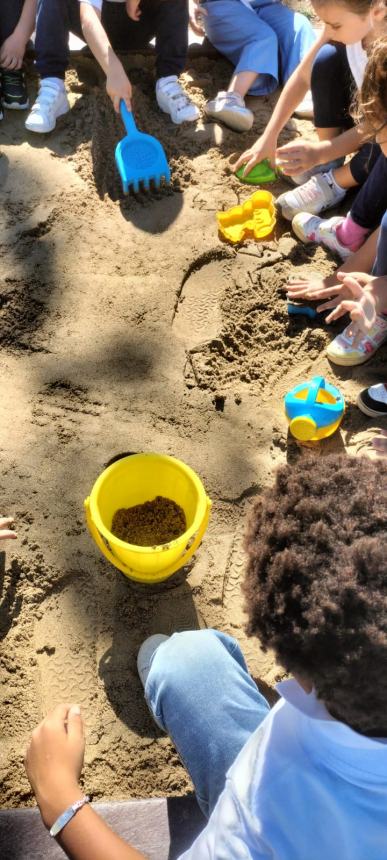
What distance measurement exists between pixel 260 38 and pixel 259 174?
65cm

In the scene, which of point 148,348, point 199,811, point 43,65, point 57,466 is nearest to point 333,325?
point 148,348

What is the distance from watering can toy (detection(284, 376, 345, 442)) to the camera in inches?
68.6

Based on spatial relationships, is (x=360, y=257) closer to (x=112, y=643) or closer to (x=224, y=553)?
(x=224, y=553)

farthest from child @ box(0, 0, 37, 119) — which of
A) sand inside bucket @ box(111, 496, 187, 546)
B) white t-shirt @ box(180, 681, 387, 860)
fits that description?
white t-shirt @ box(180, 681, 387, 860)

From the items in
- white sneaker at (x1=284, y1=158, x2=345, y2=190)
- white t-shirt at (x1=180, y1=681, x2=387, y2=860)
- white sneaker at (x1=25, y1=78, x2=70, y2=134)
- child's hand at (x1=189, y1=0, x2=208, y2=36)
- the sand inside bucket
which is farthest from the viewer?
child's hand at (x1=189, y1=0, x2=208, y2=36)

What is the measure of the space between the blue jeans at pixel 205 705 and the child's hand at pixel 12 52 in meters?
2.32

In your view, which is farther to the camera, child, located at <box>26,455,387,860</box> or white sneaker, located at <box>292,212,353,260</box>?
white sneaker, located at <box>292,212,353,260</box>

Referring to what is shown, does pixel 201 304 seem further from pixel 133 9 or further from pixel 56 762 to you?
pixel 56 762

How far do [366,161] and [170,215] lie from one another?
642 mm

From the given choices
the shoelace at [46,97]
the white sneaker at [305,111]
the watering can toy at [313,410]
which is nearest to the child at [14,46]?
the shoelace at [46,97]

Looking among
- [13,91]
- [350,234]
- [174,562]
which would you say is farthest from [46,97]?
[174,562]

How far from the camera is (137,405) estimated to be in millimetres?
1887

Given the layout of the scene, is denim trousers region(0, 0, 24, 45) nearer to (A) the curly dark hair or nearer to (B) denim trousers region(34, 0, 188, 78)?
(B) denim trousers region(34, 0, 188, 78)

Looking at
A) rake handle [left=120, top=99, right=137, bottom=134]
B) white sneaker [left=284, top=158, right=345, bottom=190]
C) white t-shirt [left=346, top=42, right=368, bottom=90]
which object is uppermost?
white t-shirt [left=346, top=42, right=368, bottom=90]
